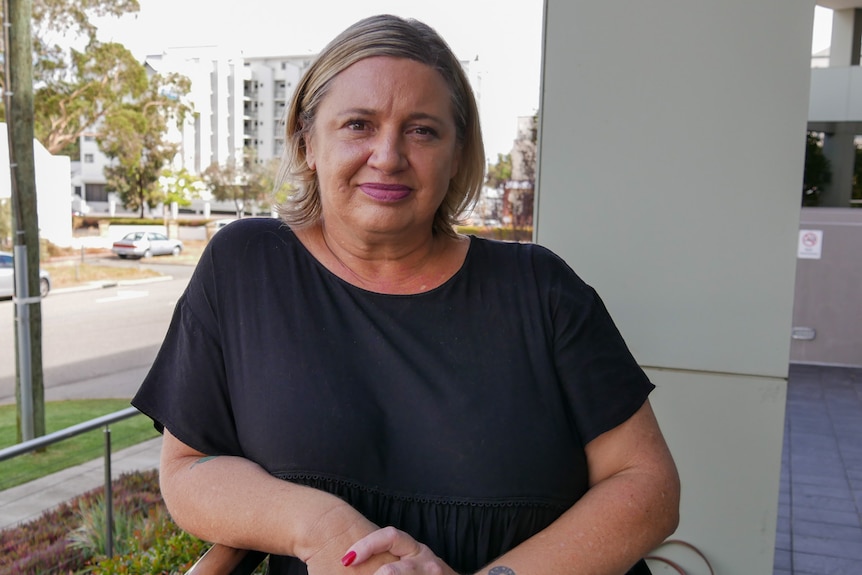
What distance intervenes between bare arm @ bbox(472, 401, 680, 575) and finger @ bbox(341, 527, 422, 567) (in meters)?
0.13

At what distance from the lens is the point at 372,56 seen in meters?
1.29

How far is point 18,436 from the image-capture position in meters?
6.95

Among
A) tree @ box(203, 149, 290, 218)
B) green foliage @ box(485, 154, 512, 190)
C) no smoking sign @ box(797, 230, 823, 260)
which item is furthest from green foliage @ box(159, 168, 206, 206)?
green foliage @ box(485, 154, 512, 190)

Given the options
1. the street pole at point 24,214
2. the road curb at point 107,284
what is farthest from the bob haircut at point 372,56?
the road curb at point 107,284

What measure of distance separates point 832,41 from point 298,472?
14.9 meters

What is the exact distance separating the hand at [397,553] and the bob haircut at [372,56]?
2.00ft

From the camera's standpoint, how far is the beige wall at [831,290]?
31.7 ft

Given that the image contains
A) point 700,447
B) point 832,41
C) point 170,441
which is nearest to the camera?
point 170,441

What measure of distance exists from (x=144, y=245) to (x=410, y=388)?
834 inches

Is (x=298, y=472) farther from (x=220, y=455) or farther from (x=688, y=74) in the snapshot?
(x=688, y=74)

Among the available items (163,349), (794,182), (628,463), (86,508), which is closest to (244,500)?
(163,349)

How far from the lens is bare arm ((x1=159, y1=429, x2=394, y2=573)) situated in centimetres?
118

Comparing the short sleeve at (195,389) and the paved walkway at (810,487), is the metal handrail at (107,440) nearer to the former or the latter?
the paved walkway at (810,487)

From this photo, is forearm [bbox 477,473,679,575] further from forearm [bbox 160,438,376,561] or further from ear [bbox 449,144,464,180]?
ear [bbox 449,144,464,180]
